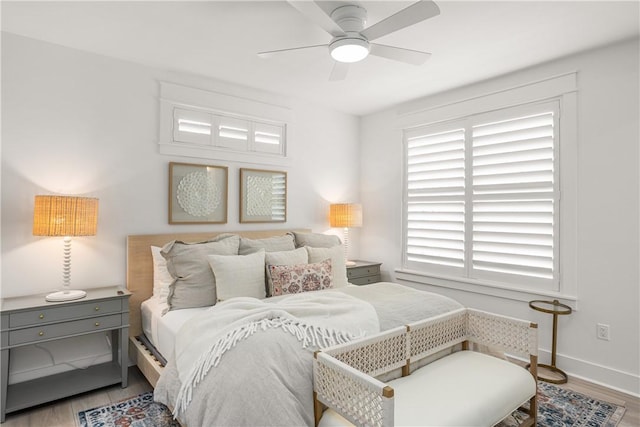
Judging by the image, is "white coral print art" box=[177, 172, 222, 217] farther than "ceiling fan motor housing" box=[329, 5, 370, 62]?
Yes

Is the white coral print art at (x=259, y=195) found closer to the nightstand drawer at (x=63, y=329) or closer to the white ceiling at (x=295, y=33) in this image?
the white ceiling at (x=295, y=33)

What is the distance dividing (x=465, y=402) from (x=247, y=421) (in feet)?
Result: 3.40

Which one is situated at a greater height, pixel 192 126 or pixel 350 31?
pixel 350 31

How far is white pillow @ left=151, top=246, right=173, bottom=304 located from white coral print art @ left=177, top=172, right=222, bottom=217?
0.52m

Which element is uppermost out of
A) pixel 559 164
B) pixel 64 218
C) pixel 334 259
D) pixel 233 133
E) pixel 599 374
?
pixel 233 133

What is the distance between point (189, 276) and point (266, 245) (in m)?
0.81

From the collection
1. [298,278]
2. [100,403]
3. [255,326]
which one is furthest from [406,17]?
[100,403]

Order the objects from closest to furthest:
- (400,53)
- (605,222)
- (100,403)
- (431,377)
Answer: (431,377)
(400,53)
(100,403)
(605,222)

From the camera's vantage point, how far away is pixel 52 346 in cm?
275

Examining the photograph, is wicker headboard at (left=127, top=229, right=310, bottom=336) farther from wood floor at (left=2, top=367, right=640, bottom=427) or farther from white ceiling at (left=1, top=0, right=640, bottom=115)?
white ceiling at (left=1, top=0, right=640, bottom=115)

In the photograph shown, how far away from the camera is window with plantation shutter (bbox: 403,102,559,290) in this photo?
310cm

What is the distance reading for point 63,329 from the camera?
2447 mm

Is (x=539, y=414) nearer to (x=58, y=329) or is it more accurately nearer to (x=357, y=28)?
(x=357, y=28)

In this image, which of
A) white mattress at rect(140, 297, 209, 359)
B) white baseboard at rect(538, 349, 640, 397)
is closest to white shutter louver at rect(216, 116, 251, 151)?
white mattress at rect(140, 297, 209, 359)
